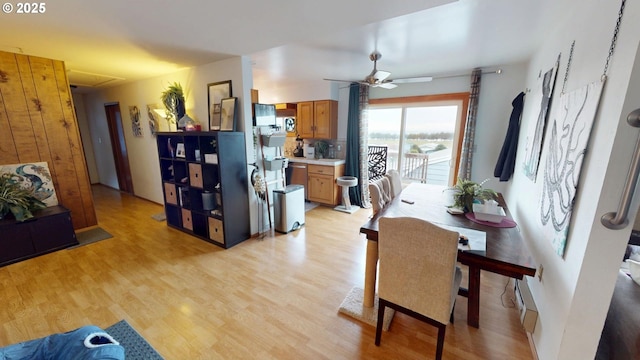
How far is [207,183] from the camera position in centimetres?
315

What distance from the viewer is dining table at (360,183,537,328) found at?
4.81 feet

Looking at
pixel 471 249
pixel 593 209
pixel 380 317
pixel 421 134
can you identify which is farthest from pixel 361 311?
pixel 421 134

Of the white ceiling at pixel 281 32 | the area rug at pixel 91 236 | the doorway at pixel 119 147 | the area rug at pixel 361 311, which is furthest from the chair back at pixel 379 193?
the doorway at pixel 119 147

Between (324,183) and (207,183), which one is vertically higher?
(207,183)

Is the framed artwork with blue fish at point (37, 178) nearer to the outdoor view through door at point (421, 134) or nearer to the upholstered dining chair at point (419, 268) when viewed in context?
the upholstered dining chair at point (419, 268)

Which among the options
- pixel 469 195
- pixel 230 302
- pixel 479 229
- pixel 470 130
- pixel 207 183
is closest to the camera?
pixel 479 229

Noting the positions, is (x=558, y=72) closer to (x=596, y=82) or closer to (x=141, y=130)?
(x=596, y=82)

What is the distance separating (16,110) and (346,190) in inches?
181

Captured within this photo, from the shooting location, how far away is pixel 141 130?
14.9 ft

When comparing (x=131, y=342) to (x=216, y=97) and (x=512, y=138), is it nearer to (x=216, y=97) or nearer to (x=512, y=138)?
(x=216, y=97)

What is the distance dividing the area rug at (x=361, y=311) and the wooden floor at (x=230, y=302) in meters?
0.05

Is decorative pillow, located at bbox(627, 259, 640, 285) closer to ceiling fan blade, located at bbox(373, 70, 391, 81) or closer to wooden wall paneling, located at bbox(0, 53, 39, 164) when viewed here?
ceiling fan blade, located at bbox(373, 70, 391, 81)

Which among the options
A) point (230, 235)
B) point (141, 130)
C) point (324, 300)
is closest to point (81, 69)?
point (141, 130)

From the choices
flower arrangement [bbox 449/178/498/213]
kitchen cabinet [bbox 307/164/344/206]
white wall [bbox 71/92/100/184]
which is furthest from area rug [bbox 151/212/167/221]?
flower arrangement [bbox 449/178/498/213]
